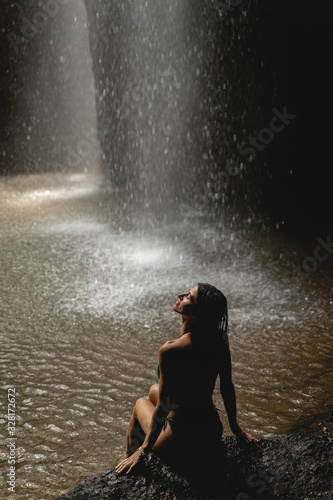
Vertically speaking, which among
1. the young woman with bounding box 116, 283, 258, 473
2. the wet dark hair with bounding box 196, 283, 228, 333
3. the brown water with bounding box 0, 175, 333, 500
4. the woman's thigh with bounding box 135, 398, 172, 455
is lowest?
the brown water with bounding box 0, 175, 333, 500

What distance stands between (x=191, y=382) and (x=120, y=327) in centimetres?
232

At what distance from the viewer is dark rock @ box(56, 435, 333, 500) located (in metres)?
1.68

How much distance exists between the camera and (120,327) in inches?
162

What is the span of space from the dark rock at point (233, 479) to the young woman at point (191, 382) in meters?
0.06

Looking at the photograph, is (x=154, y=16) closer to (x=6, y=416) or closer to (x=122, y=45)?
(x=122, y=45)

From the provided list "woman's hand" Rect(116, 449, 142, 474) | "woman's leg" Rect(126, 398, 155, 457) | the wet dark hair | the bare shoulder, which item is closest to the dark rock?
"woman's hand" Rect(116, 449, 142, 474)

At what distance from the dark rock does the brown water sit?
66 centimetres

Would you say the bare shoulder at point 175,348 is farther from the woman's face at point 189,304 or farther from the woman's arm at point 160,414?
the woman's face at point 189,304

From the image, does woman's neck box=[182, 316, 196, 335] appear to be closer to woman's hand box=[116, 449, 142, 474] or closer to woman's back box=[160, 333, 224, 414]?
woman's back box=[160, 333, 224, 414]

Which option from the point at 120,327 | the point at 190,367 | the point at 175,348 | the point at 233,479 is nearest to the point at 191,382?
the point at 190,367

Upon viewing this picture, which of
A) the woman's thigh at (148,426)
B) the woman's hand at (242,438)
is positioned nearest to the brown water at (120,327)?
the woman's thigh at (148,426)

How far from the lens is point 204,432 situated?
188 cm

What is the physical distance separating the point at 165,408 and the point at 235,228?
6.18 m

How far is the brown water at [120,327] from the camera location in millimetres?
2670
